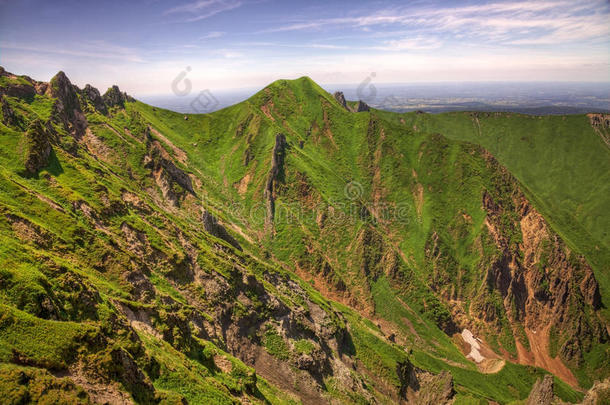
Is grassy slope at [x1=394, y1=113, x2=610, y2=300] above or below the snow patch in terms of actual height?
above

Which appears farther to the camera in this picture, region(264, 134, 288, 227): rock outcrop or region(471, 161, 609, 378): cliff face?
region(264, 134, 288, 227): rock outcrop

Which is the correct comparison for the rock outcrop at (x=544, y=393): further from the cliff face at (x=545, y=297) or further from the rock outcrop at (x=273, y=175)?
the rock outcrop at (x=273, y=175)

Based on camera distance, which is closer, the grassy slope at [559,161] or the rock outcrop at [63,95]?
the rock outcrop at [63,95]

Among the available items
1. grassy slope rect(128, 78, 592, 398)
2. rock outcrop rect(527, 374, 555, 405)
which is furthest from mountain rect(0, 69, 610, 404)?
grassy slope rect(128, 78, 592, 398)

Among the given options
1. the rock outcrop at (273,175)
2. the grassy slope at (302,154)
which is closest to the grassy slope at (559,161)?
the grassy slope at (302,154)

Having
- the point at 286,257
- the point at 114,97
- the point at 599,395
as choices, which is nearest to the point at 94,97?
Result: the point at 114,97

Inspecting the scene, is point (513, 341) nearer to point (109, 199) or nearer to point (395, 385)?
point (395, 385)

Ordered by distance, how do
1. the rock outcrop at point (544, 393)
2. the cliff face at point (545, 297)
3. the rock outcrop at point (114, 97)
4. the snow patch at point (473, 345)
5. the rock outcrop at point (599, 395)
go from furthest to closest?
the rock outcrop at point (114, 97), the cliff face at point (545, 297), the snow patch at point (473, 345), the rock outcrop at point (544, 393), the rock outcrop at point (599, 395)

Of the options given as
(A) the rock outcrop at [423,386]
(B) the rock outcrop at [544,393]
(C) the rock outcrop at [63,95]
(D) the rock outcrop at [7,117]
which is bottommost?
(A) the rock outcrop at [423,386]

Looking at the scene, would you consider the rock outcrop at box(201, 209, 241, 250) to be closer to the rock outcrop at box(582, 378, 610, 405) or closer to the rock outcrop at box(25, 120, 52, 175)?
the rock outcrop at box(25, 120, 52, 175)

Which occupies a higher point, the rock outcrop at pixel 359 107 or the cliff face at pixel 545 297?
the rock outcrop at pixel 359 107
